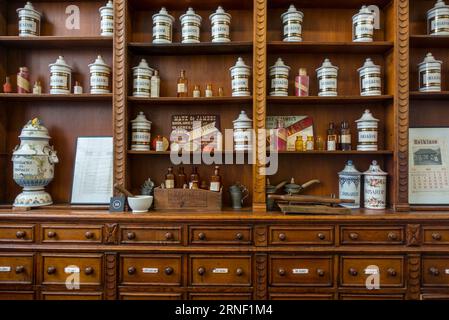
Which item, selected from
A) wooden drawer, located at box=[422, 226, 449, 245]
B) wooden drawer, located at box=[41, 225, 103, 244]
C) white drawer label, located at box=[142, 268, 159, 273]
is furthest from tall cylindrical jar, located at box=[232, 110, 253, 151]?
wooden drawer, located at box=[422, 226, 449, 245]

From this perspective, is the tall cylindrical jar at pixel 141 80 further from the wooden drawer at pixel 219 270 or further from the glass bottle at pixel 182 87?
the wooden drawer at pixel 219 270

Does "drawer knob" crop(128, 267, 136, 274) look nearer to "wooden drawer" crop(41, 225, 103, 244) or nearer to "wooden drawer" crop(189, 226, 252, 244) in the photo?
"wooden drawer" crop(41, 225, 103, 244)

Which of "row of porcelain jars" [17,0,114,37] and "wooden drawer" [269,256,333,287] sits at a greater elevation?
"row of porcelain jars" [17,0,114,37]

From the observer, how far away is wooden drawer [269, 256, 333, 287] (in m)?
1.79

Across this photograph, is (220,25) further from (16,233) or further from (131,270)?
(16,233)

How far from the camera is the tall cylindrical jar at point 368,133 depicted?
80.7 inches

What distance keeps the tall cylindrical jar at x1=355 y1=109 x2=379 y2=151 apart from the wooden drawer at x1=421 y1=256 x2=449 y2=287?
783mm

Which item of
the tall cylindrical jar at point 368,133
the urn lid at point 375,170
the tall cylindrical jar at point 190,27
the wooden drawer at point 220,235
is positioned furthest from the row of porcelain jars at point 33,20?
the urn lid at point 375,170

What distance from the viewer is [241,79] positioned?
6.69 ft

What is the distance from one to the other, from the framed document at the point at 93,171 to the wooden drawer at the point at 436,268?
218 centimetres

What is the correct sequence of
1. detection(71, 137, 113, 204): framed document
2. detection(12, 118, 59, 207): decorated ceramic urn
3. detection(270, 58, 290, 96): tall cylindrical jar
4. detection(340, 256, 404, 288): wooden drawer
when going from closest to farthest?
detection(340, 256, 404, 288): wooden drawer
detection(12, 118, 59, 207): decorated ceramic urn
detection(270, 58, 290, 96): tall cylindrical jar
detection(71, 137, 113, 204): framed document

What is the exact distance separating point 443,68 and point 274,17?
4.45 ft

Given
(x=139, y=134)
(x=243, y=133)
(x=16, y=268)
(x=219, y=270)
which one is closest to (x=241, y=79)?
(x=243, y=133)

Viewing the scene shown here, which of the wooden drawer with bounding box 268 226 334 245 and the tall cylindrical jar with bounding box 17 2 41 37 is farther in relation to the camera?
the tall cylindrical jar with bounding box 17 2 41 37
